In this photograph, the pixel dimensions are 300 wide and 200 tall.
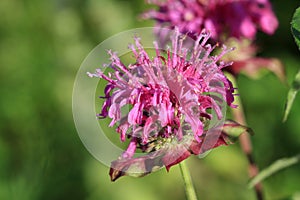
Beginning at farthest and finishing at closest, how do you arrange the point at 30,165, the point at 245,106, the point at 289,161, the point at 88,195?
the point at 245,106
the point at 88,195
the point at 30,165
the point at 289,161

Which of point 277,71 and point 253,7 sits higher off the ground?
point 253,7

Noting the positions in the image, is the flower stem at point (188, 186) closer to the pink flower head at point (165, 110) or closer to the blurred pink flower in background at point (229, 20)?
the pink flower head at point (165, 110)

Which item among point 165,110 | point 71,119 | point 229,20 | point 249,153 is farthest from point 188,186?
point 71,119

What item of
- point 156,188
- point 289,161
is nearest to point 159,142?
point 289,161

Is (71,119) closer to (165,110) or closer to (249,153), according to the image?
(249,153)

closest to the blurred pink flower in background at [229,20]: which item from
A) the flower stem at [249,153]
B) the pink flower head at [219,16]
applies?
the pink flower head at [219,16]

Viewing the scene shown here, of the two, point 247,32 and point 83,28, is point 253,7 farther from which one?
point 83,28

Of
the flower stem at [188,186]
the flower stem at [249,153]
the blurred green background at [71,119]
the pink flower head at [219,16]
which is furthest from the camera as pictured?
the blurred green background at [71,119]

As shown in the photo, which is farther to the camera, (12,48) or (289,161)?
(12,48)
